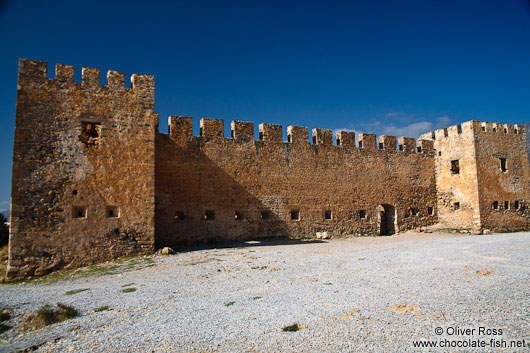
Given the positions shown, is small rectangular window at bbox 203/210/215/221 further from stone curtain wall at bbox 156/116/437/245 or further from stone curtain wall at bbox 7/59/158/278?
stone curtain wall at bbox 7/59/158/278

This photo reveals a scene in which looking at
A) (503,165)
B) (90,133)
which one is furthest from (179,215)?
(503,165)

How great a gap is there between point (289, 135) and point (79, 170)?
9.40 meters

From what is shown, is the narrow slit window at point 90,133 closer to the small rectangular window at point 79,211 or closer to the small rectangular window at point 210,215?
the small rectangular window at point 79,211

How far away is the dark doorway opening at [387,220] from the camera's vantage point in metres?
20.1

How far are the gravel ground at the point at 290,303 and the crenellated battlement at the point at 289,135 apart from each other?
21.1 ft

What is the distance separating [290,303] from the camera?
21.8 ft

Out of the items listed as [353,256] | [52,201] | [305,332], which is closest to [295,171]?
[353,256]

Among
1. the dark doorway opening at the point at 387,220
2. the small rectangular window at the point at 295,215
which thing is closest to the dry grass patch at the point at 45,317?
the small rectangular window at the point at 295,215

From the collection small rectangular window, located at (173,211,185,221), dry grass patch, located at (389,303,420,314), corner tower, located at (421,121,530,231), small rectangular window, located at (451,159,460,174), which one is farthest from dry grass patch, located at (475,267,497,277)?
small rectangular window, located at (451,159,460,174)

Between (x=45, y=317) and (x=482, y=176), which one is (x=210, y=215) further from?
(x=482, y=176)

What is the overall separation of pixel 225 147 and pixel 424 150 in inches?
472

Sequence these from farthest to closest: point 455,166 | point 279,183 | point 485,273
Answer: point 455,166 → point 279,183 → point 485,273

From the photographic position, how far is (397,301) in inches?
247

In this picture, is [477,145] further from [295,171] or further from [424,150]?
[295,171]
